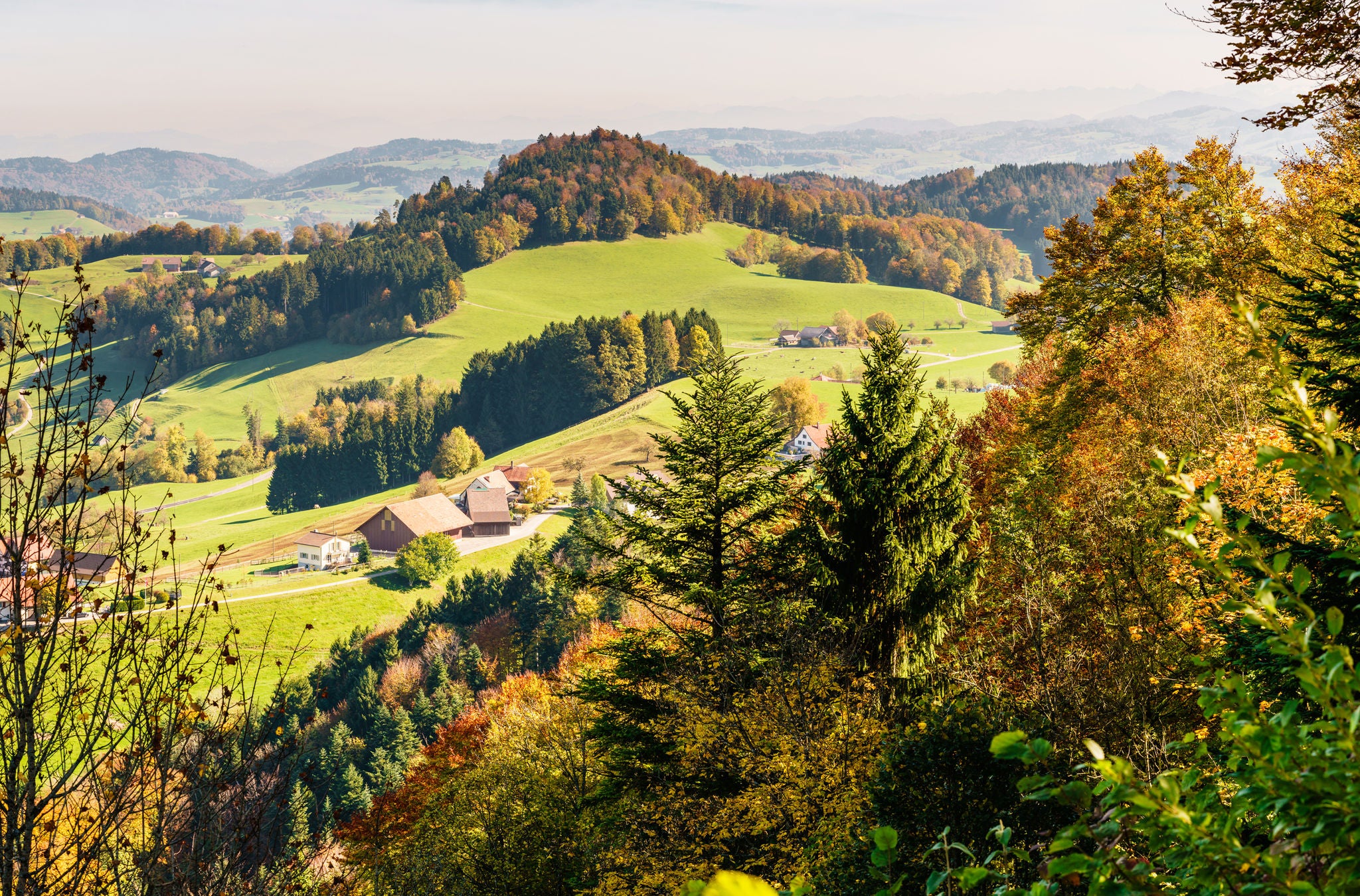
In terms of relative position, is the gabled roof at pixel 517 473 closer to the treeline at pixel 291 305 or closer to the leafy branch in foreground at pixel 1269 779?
the treeline at pixel 291 305

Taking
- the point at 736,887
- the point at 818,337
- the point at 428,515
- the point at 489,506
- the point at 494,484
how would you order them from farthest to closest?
the point at 818,337
the point at 494,484
the point at 489,506
the point at 428,515
the point at 736,887

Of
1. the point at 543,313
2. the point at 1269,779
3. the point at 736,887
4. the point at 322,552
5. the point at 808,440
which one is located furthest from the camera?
the point at 543,313

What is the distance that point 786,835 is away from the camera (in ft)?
48.9

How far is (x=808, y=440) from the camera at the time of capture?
321ft

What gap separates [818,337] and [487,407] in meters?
55.2

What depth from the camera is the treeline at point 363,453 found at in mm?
123938

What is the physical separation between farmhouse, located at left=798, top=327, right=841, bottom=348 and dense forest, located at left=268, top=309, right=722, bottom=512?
700 inches

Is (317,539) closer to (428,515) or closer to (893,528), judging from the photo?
(428,515)

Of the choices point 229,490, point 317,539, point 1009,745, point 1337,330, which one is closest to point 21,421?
point 1009,745

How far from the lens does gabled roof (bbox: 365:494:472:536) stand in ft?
295

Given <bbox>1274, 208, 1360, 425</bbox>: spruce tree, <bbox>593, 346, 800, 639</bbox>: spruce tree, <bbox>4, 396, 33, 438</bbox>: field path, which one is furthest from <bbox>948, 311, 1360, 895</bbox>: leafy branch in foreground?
<bbox>593, 346, 800, 639</bbox>: spruce tree

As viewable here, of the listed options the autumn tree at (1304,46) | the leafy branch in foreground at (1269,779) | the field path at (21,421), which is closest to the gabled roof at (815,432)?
the field path at (21,421)

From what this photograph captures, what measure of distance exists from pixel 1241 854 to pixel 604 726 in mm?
17732

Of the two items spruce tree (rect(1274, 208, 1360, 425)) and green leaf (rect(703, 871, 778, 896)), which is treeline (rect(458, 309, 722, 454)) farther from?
green leaf (rect(703, 871, 778, 896))
